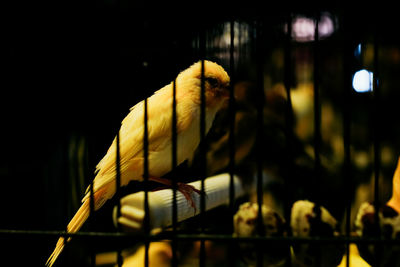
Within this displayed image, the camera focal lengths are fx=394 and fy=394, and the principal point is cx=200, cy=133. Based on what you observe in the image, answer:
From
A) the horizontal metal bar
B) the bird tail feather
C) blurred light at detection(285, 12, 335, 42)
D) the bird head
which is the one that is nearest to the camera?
the horizontal metal bar

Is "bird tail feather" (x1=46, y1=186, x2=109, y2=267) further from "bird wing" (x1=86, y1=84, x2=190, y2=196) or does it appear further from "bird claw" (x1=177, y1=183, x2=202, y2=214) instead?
"bird claw" (x1=177, y1=183, x2=202, y2=214)

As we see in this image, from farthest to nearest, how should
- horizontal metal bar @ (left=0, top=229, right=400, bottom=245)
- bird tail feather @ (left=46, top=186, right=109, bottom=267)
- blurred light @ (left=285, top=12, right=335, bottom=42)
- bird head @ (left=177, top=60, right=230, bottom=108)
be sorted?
blurred light @ (left=285, top=12, right=335, bottom=42) → bird head @ (left=177, top=60, right=230, bottom=108) → bird tail feather @ (left=46, top=186, right=109, bottom=267) → horizontal metal bar @ (left=0, top=229, right=400, bottom=245)

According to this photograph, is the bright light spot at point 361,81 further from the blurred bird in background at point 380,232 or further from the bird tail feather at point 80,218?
the bird tail feather at point 80,218

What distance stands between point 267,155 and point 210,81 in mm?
379

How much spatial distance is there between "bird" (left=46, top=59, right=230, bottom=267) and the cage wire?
0.13 ft

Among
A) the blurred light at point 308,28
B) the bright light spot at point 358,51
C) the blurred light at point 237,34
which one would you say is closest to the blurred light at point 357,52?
the bright light spot at point 358,51

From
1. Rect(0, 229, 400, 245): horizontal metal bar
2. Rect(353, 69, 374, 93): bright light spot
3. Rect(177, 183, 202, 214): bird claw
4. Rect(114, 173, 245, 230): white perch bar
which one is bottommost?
Rect(0, 229, 400, 245): horizontal metal bar

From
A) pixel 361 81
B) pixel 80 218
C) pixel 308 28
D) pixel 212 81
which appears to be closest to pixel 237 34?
pixel 212 81

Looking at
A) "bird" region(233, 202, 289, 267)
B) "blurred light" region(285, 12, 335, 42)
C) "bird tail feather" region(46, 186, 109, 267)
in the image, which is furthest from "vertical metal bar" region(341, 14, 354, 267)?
"bird tail feather" region(46, 186, 109, 267)

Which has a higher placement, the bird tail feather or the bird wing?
the bird wing

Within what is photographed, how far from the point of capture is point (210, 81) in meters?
0.95

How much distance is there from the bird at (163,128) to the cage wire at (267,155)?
4 centimetres

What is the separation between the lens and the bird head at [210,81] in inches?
36.6

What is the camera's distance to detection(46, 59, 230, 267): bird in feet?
3.14
